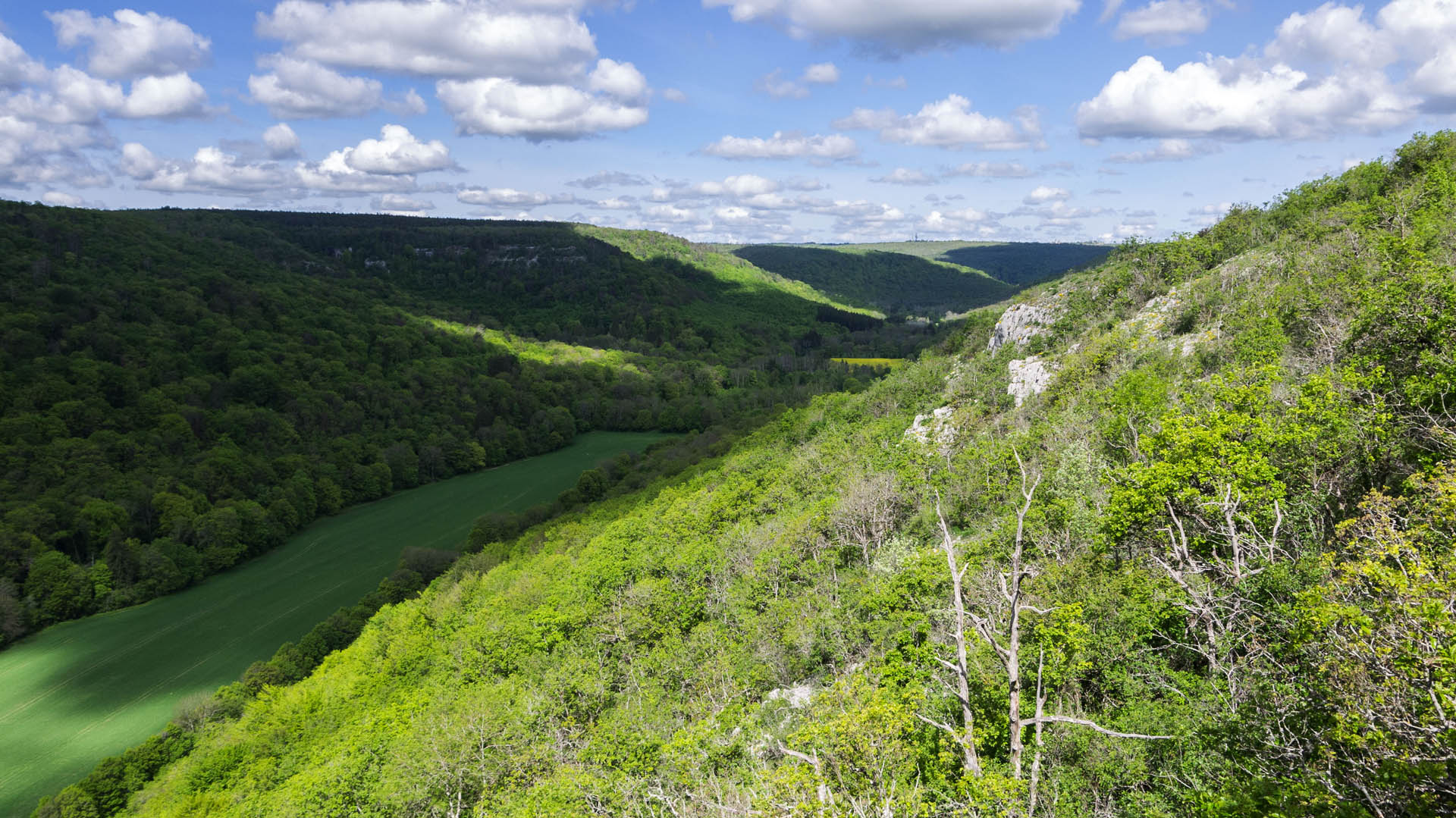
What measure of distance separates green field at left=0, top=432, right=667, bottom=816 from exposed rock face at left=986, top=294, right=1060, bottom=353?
84687 mm

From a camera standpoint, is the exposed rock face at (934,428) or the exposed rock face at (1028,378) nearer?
the exposed rock face at (934,428)

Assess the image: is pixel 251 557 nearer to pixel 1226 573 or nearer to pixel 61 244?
pixel 1226 573

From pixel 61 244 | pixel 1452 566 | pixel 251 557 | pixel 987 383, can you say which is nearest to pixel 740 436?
pixel 987 383

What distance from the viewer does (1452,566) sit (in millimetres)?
12047

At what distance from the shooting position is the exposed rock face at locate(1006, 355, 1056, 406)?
62594 millimetres

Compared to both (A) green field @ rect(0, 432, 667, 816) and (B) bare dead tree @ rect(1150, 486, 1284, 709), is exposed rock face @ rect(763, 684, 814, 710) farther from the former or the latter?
(A) green field @ rect(0, 432, 667, 816)

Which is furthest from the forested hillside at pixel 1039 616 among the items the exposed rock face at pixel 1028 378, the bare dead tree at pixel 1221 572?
the exposed rock face at pixel 1028 378

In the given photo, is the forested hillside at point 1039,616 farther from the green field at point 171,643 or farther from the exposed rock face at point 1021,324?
the green field at point 171,643

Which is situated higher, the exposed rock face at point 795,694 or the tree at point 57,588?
the exposed rock face at point 795,694

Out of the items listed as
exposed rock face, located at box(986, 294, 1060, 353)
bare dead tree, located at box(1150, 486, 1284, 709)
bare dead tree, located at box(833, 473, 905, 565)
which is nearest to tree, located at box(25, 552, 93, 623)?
bare dead tree, located at box(833, 473, 905, 565)

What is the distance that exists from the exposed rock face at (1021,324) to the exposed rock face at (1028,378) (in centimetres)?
1417

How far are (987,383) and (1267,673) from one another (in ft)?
190

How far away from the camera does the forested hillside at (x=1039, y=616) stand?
14211mm

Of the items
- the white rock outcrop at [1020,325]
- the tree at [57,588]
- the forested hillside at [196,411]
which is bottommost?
the tree at [57,588]
